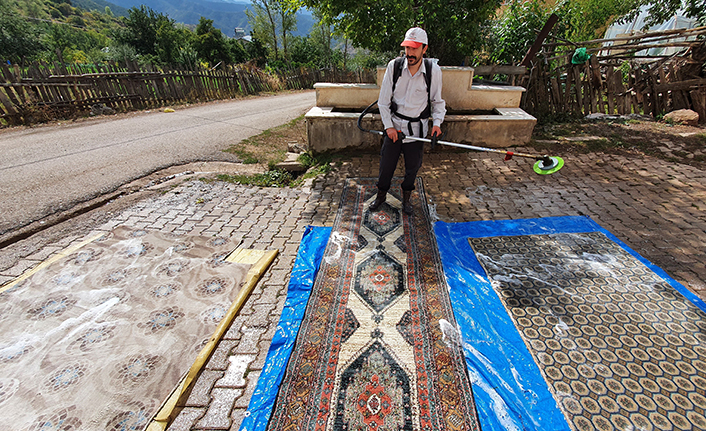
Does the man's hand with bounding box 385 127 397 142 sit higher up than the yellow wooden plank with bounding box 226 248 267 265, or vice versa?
the man's hand with bounding box 385 127 397 142

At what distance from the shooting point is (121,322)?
8.61 feet

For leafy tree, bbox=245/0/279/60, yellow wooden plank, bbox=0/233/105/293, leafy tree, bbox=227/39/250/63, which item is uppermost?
leafy tree, bbox=245/0/279/60

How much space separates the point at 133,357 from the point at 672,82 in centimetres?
1046

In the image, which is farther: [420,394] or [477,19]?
[477,19]

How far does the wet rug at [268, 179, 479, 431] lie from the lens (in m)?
2.02

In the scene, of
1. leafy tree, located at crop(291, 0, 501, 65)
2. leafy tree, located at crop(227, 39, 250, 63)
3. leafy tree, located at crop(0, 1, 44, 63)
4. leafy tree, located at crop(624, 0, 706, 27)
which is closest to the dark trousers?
leafy tree, located at crop(291, 0, 501, 65)

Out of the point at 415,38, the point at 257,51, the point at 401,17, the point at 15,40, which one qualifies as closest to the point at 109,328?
the point at 415,38

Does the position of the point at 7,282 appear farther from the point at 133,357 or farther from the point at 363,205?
the point at 363,205

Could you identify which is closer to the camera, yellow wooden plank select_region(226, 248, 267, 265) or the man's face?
the man's face

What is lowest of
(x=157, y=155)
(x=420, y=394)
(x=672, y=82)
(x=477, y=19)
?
(x=420, y=394)

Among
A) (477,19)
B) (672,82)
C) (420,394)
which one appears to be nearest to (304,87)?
(477,19)

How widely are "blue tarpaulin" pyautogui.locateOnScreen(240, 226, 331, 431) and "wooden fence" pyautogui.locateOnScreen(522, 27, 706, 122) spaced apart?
22.3 feet

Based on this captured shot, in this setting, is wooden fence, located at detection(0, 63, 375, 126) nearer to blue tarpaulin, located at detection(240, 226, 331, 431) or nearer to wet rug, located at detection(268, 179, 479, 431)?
blue tarpaulin, located at detection(240, 226, 331, 431)

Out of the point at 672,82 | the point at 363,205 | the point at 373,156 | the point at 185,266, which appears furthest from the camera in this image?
the point at 672,82
